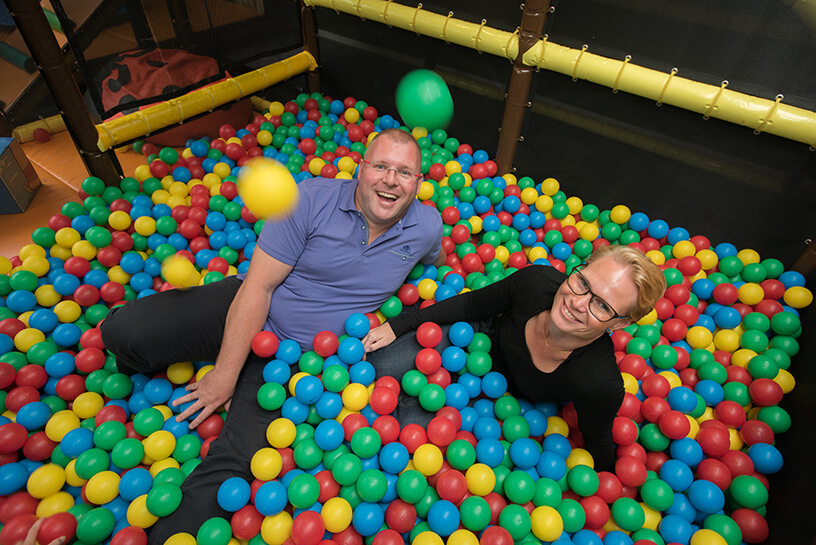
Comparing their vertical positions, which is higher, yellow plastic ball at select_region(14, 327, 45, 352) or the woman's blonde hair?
the woman's blonde hair

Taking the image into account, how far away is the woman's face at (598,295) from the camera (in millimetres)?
1263

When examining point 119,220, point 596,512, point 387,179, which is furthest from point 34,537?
point 596,512

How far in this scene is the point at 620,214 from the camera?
2678 mm

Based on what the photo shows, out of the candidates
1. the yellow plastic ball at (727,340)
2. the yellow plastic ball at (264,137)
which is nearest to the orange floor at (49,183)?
the yellow plastic ball at (264,137)

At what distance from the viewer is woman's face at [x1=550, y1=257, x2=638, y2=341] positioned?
126 centimetres

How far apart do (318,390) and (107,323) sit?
0.83 metres

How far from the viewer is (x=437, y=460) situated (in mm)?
1558

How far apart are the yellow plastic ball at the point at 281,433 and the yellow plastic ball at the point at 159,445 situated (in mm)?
352

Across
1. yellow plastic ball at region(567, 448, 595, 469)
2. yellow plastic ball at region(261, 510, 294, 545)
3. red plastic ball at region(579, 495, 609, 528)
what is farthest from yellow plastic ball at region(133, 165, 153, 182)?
red plastic ball at region(579, 495, 609, 528)

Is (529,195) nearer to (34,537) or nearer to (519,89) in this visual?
(519,89)

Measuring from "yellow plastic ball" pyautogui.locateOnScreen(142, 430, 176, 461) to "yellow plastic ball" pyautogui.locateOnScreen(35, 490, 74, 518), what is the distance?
26cm

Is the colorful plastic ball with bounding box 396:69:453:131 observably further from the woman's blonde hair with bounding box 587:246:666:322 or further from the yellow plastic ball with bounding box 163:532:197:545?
the yellow plastic ball with bounding box 163:532:197:545

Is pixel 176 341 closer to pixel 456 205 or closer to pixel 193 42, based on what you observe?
pixel 456 205

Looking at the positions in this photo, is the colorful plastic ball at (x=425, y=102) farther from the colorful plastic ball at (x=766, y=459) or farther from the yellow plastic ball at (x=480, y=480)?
the colorful plastic ball at (x=766, y=459)
